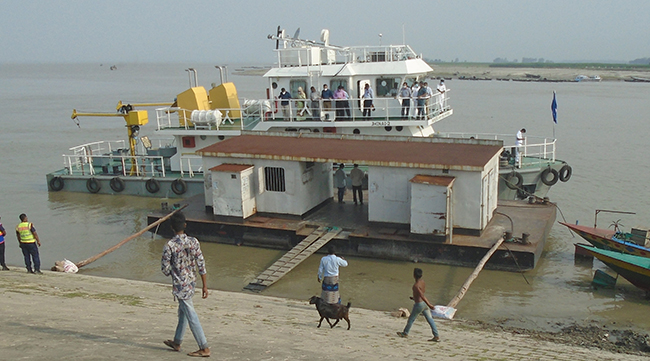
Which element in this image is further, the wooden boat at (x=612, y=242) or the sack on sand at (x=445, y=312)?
the wooden boat at (x=612, y=242)

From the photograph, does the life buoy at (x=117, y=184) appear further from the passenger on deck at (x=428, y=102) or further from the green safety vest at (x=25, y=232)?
the passenger on deck at (x=428, y=102)

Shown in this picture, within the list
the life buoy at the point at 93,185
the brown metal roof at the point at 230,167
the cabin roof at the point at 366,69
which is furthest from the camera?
the life buoy at the point at 93,185

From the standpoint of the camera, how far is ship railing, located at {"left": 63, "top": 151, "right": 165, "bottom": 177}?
22328 mm

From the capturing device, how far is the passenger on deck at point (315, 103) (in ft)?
65.1

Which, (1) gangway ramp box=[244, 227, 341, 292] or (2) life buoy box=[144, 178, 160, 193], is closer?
(1) gangway ramp box=[244, 227, 341, 292]

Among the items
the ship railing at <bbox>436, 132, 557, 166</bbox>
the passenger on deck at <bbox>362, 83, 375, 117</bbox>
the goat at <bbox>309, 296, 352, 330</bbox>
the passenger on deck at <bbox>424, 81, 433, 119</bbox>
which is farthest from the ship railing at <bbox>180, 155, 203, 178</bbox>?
the goat at <bbox>309, 296, 352, 330</bbox>

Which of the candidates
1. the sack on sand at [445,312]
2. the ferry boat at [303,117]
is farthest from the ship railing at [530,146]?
the sack on sand at [445,312]

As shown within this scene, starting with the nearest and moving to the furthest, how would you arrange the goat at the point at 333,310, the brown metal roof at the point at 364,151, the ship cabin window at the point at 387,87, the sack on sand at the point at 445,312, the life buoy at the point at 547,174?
the goat at the point at 333,310
the sack on sand at the point at 445,312
the brown metal roof at the point at 364,151
the life buoy at the point at 547,174
the ship cabin window at the point at 387,87

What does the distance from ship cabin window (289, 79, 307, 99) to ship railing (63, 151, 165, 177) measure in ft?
18.1

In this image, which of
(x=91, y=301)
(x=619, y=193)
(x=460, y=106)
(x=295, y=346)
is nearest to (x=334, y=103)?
(x=619, y=193)

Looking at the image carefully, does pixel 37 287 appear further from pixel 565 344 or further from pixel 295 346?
pixel 565 344

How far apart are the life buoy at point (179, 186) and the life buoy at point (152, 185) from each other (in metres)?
0.85

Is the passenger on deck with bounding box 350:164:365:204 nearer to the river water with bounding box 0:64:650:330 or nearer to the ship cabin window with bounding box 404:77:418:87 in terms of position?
the river water with bounding box 0:64:650:330

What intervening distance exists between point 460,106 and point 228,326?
175ft
